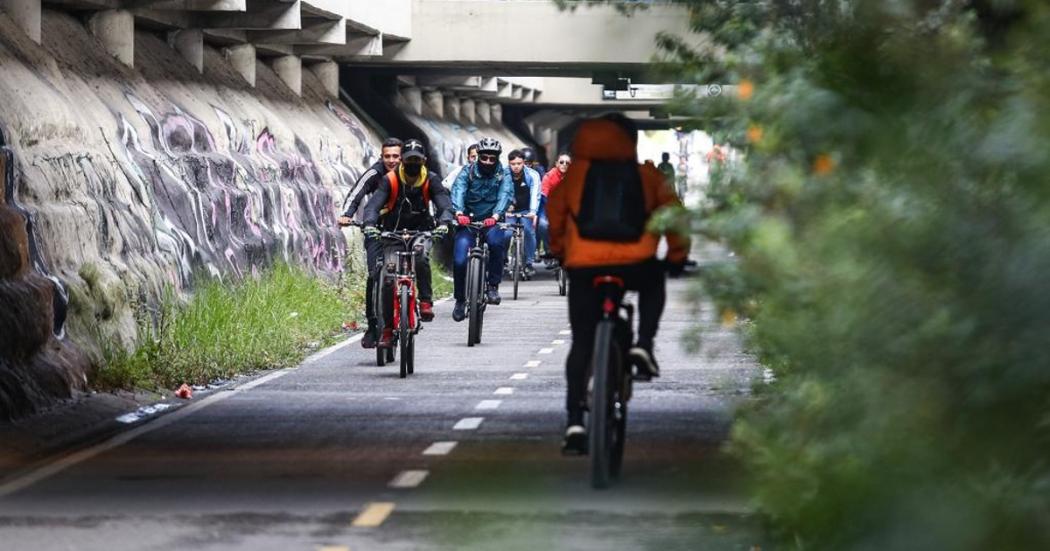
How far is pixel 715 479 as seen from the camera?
11.6 meters

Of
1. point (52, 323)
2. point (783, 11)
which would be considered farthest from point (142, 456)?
point (783, 11)

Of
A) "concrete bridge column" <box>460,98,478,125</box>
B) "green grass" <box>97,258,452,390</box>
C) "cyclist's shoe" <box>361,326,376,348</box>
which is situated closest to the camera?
"green grass" <box>97,258,452,390</box>

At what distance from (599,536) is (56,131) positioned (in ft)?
37.0

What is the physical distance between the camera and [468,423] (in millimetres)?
14445

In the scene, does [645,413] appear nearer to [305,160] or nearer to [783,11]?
[783,11]

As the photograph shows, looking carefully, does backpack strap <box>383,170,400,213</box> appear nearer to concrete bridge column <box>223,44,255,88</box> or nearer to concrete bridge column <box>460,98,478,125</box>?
concrete bridge column <box>223,44,255,88</box>

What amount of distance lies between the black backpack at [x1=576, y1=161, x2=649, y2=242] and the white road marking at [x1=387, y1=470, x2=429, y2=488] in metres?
1.44

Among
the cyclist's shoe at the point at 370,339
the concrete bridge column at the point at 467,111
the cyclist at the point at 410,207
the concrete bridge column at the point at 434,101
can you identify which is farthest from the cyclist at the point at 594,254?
the concrete bridge column at the point at 467,111

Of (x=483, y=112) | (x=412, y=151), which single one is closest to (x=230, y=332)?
(x=412, y=151)

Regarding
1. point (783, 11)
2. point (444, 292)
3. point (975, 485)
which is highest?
point (783, 11)

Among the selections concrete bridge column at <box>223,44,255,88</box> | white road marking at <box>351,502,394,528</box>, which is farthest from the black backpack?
concrete bridge column at <box>223,44,255,88</box>

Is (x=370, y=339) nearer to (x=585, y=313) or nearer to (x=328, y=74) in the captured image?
(x=585, y=313)

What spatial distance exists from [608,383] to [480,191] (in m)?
13.4

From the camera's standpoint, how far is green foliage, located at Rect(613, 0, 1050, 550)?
4531 mm
